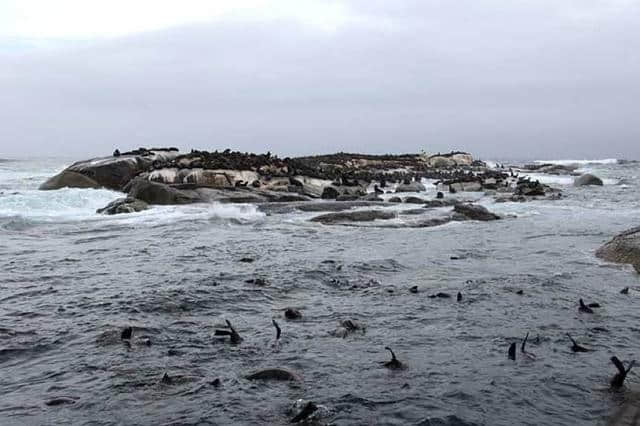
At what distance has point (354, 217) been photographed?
21.1m

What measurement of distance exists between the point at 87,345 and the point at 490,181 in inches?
1611

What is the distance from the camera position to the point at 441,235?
1781 centimetres

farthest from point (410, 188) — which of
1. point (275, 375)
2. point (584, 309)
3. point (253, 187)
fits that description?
point (275, 375)

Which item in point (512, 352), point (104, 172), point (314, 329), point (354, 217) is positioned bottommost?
point (314, 329)

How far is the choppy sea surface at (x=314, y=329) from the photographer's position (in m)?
5.62

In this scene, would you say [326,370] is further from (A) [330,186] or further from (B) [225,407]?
(A) [330,186]

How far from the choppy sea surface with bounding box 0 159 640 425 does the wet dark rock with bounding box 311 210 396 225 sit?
3.79 metres

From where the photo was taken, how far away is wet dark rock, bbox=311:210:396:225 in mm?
20812

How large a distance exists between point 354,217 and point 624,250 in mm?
9911

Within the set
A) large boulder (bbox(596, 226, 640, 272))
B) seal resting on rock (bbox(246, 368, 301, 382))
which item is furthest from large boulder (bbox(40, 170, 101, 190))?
seal resting on rock (bbox(246, 368, 301, 382))

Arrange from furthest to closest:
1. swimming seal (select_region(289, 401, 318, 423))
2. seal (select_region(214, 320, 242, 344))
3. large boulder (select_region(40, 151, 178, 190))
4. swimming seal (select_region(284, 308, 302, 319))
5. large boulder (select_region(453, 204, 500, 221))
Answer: large boulder (select_region(40, 151, 178, 190)) < large boulder (select_region(453, 204, 500, 221)) < swimming seal (select_region(284, 308, 302, 319)) < seal (select_region(214, 320, 242, 344)) < swimming seal (select_region(289, 401, 318, 423))

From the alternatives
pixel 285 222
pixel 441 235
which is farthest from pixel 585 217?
pixel 285 222

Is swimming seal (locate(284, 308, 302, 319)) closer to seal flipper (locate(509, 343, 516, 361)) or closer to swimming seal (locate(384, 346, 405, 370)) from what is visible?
swimming seal (locate(384, 346, 405, 370))

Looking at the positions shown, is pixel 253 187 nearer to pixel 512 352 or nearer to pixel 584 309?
pixel 584 309
